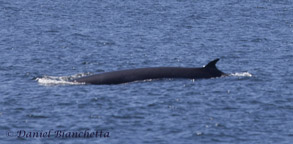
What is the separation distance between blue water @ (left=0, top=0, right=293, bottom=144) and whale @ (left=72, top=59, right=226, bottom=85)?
497 mm

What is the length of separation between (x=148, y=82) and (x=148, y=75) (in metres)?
0.54

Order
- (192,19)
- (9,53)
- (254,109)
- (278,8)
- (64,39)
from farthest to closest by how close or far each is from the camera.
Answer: (278,8), (192,19), (64,39), (9,53), (254,109)

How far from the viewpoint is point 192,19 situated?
7138 cm

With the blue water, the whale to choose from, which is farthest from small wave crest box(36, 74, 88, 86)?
the whale

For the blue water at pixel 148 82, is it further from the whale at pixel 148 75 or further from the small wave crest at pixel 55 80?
the whale at pixel 148 75

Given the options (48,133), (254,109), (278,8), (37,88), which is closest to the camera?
(48,133)

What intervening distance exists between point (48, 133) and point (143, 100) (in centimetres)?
595

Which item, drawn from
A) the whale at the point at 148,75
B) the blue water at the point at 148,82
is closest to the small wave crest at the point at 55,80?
the blue water at the point at 148,82

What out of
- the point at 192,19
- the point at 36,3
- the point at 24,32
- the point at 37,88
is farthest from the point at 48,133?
the point at 36,3

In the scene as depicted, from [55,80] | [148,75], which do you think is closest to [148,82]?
[148,75]

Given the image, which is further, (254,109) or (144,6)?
(144,6)

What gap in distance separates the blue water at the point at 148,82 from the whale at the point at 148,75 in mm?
497

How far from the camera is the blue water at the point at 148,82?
1069 inches

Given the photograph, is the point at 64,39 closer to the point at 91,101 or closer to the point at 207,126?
the point at 91,101
